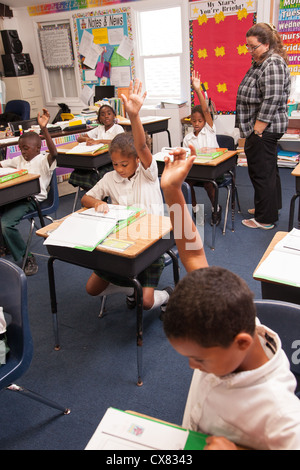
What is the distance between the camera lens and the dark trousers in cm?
325

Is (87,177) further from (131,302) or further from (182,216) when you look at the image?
(182,216)

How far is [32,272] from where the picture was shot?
3020mm

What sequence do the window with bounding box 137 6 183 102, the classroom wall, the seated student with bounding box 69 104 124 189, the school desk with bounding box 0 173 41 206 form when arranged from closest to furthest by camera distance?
the school desk with bounding box 0 173 41 206 → the seated student with bounding box 69 104 124 189 → the classroom wall → the window with bounding box 137 6 183 102

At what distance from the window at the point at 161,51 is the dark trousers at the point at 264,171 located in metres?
2.90

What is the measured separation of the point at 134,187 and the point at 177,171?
1126 millimetres

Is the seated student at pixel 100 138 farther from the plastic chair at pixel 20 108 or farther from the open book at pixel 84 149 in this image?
the plastic chair at pixel 20 108

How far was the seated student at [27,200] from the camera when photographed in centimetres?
288

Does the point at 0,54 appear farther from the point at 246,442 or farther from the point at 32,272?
the point at 246,442

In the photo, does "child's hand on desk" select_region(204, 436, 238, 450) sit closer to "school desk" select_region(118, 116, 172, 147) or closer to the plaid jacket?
the plaid jacket

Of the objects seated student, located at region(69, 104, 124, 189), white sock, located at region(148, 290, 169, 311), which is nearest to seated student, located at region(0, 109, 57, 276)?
seated student, located at region(69, 104, 124, 189)

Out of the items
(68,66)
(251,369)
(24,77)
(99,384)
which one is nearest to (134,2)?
(68,66)

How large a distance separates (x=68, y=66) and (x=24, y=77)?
2.62 feet

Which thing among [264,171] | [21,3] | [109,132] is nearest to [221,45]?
[109,132]

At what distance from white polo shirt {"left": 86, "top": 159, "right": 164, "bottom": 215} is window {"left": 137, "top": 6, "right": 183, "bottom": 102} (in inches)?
161
